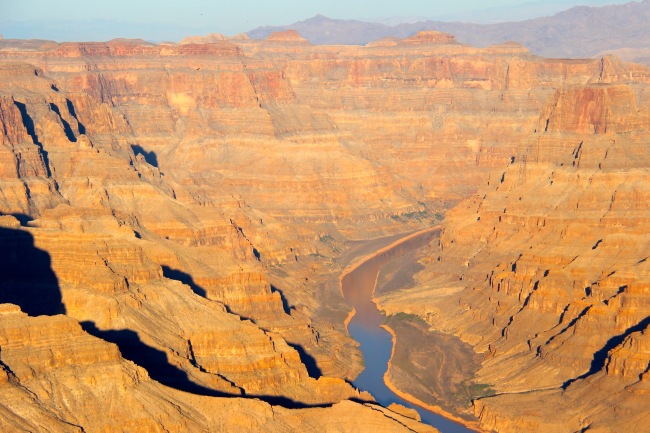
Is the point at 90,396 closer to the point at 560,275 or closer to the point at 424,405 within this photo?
the point at 424,405

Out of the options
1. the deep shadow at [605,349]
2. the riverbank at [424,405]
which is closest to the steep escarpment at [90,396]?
the riverbank at [424,405]

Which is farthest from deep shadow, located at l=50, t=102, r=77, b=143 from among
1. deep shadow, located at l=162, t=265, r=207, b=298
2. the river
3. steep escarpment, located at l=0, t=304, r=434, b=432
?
steep escarpment, located at l=0, t=304, r=434, b=432

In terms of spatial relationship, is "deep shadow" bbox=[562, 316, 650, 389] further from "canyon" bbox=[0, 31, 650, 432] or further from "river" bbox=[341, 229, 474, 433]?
"river" bbox=[341, 229, 474, 433]

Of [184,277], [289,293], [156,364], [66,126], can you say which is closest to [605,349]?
[184,277]

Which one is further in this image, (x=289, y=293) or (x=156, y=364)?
(x=289, y=293)

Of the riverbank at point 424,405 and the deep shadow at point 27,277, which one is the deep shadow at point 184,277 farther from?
the riverbank at point 424,405

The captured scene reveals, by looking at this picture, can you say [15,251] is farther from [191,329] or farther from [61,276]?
[191,329]
